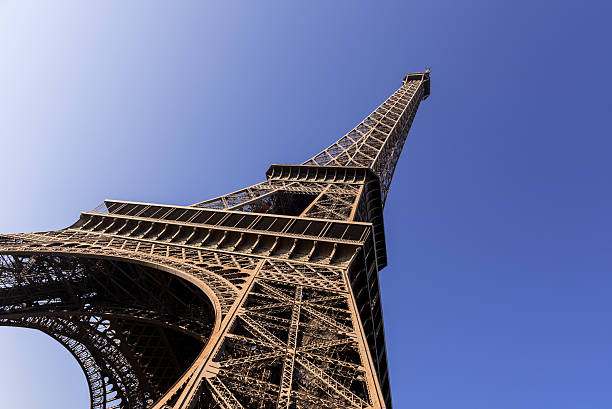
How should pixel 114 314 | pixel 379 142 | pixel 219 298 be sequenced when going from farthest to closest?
1. pixel 379 142
2. pixel 114 314
3. pixel 219 298

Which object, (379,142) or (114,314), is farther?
(379,142)

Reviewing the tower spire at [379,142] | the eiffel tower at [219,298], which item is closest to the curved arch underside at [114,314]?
the eiffel tower at [219,298]

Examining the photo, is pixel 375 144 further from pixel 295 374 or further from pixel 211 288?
pixel 295 374

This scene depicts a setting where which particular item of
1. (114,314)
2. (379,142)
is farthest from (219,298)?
(379,142)

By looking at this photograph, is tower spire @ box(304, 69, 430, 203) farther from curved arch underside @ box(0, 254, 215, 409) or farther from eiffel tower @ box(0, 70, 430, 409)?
curved arch underside @ box(0, 254, 215, 409)

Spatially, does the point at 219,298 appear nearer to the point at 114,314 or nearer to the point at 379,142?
the point at 114,314

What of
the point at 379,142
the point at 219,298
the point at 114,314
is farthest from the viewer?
the point at 379,142

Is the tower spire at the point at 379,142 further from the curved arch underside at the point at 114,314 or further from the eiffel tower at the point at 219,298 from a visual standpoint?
the curved arch underside at the point at 114,314
